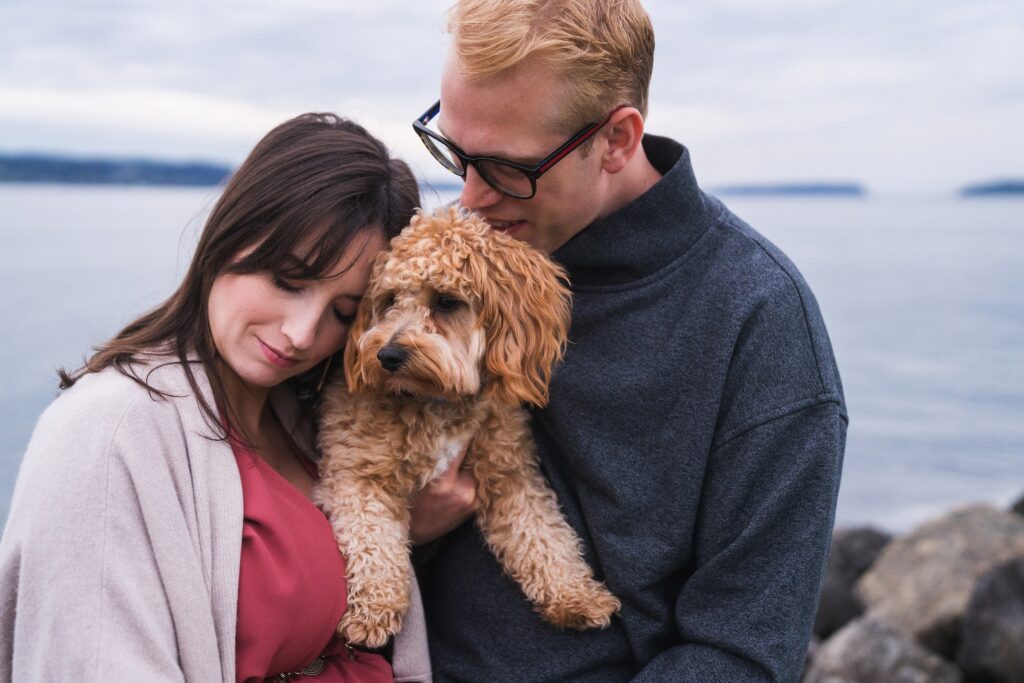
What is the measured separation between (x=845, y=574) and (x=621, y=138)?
5.96 m

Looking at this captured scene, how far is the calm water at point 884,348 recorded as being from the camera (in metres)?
12.2

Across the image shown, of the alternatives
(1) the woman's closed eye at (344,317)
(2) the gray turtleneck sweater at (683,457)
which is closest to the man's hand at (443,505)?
(2) the gray turtleneck sweater at (683,457)

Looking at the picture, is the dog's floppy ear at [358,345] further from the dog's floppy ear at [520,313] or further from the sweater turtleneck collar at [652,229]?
the sweater turtleneck collar at [652,229]

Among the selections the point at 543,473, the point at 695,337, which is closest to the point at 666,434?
the point at 695,337

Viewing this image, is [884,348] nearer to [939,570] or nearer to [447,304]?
[939,570]

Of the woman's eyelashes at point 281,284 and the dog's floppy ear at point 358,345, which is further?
the dog's floppy ear at point 358,345

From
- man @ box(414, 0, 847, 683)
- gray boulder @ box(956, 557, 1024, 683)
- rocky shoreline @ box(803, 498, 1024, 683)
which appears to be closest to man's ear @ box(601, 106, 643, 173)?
man @ box(414, 0, 847, 683)

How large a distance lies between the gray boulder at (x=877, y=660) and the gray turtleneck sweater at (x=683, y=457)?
3.10 meters

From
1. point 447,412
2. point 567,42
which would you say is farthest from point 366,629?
point 567,42

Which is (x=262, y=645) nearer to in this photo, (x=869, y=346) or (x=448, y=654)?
(x=448, y=654)

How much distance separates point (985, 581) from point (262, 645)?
4.61 meters

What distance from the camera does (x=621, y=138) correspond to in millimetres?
3064

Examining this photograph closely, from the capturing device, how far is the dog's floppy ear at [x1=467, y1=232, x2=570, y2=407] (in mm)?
3070

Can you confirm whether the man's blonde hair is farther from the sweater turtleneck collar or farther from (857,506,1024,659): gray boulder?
(857,506,1024,659): gray boulder
